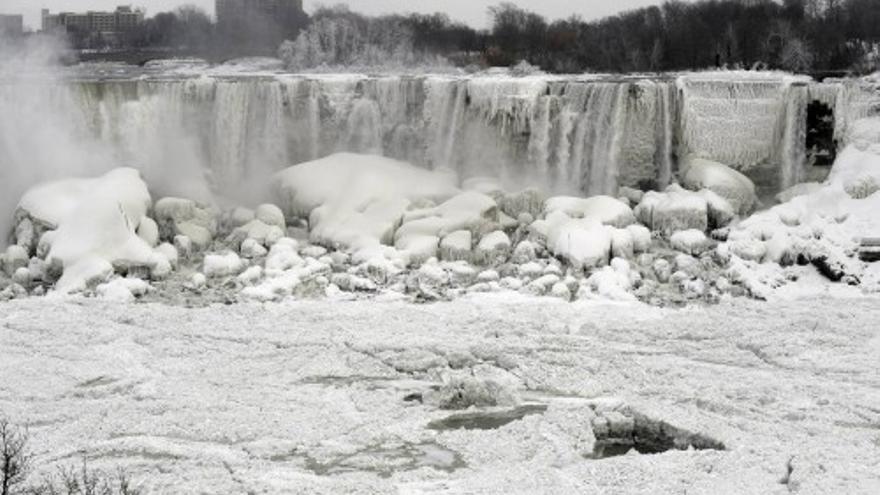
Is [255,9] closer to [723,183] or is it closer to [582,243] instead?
[723,183]

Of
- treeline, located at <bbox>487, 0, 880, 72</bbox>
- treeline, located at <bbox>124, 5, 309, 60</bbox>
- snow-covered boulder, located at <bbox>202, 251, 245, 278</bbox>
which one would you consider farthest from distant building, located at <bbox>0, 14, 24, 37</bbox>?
snow-covered boulder, located at <bbox>202, 251, 245, 278</bbox>

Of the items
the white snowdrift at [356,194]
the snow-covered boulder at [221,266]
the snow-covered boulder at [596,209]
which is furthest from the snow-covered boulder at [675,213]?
the snow-covered boulder at [221,266]

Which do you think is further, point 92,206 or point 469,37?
point 469,37

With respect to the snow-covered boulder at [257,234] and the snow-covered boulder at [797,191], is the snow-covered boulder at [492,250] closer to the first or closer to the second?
the snow-covered boulder at [257,234]

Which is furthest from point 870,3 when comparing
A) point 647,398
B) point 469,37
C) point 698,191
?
point 647,398

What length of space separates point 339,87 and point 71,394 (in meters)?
11.0

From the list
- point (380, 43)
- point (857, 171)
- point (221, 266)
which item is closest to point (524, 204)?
point (221, 266)

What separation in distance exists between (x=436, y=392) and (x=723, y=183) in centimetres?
916

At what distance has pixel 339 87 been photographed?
20844mm

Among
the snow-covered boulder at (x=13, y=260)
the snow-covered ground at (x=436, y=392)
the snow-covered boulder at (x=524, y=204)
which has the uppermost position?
the snow-covered boulder at (x=524, y=204)

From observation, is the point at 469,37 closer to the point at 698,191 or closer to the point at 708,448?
the point at 698,191

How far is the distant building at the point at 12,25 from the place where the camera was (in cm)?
3609

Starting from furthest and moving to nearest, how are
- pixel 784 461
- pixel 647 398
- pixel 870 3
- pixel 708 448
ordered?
pixel 870 3 < pixel 647 398 < pixel 708 448 < pixel 784 461

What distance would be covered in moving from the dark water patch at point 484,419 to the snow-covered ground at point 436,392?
4 centimetres
